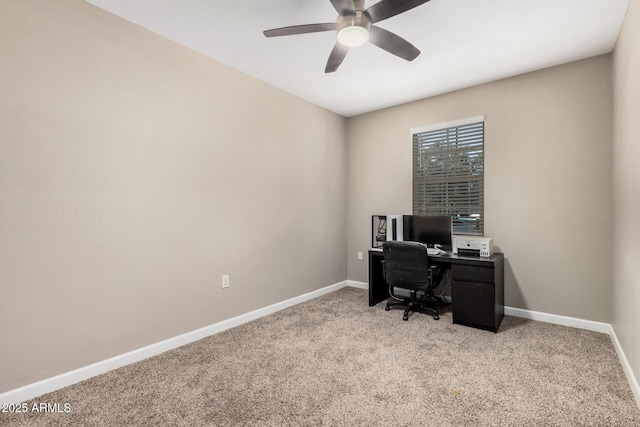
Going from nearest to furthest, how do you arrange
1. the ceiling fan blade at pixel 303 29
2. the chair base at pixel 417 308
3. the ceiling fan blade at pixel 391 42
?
the ceiling fan blade at pixel 303 29, the ceiling fan blade at pixel 391 42, the chair base at pixel 417 308

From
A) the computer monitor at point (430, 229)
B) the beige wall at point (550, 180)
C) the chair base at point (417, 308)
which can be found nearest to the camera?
the beige wall at point (550, 180)

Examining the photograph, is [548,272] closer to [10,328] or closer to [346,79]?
[346,79]

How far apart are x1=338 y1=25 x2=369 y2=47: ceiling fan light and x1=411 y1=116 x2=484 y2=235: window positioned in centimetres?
210

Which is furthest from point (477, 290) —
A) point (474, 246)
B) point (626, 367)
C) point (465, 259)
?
point (626, 367)

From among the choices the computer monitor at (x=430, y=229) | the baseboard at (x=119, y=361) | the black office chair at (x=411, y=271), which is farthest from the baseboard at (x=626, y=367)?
the baseboard at (x=119, y=361)

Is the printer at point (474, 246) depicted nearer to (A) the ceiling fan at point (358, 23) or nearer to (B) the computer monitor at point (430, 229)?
(B) the computer monitor at point (430, 229)

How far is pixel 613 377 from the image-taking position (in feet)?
6.80

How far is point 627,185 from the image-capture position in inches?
84.0

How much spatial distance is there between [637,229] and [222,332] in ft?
10.5

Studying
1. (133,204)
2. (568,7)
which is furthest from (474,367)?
(133,204)

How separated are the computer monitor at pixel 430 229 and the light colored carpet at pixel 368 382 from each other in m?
0.96

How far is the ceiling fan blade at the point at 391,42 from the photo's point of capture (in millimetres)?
2017

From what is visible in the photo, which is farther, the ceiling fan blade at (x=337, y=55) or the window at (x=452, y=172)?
the window at (x=452, y=172)

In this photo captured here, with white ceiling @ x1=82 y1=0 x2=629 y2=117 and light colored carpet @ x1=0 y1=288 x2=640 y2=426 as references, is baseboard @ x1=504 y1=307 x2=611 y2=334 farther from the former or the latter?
white ceiling @ x1=82 y1=0 x2=629 y2=117
